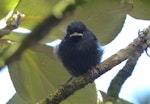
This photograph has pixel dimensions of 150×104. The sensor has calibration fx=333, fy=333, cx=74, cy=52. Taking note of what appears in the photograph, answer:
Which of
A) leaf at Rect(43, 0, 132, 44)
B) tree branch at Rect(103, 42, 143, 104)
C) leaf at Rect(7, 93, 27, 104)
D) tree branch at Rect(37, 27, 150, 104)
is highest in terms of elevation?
leaf at Rect(7, 93, 27, 104)

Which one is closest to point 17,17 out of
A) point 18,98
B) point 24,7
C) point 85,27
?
point 24,7

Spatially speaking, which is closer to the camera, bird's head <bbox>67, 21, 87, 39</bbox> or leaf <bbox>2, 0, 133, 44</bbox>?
leaf <bbox>2, 0, 133, 44</bbox>

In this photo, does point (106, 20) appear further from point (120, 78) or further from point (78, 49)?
point (120, 78)

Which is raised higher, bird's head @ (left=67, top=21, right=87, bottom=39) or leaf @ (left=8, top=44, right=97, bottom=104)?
bird's head @ (left=67, top=21, right=87, bottom=39)

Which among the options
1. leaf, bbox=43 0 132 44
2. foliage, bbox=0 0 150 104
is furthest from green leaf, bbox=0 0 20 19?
leaf, bbox=43 0 132 44

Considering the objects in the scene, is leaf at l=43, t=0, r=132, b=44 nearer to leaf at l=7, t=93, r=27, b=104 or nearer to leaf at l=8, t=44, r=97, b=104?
leaf at l=8, t=44, r=97, b=104

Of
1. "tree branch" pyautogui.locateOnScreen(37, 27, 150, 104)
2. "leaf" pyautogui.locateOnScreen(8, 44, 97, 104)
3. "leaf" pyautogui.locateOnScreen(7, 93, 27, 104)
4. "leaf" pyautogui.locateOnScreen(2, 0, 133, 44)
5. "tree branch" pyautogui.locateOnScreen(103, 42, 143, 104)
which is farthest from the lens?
"leaf" pyautogui.locateOnScreen(7, 93, 27, 104)

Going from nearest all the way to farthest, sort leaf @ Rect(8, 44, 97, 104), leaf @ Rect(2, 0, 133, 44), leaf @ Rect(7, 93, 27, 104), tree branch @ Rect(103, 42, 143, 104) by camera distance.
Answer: tree branch @ Rect(103, 42, 143, 104)
leaf @ Rect(2, 0, 133, 44)
leaf @ Rect(8, 44, 97, 104)
leaf @ Rect(7, 93, 27, 104)

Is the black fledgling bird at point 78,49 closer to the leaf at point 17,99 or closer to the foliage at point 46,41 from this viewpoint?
the foliage at point 46,41
